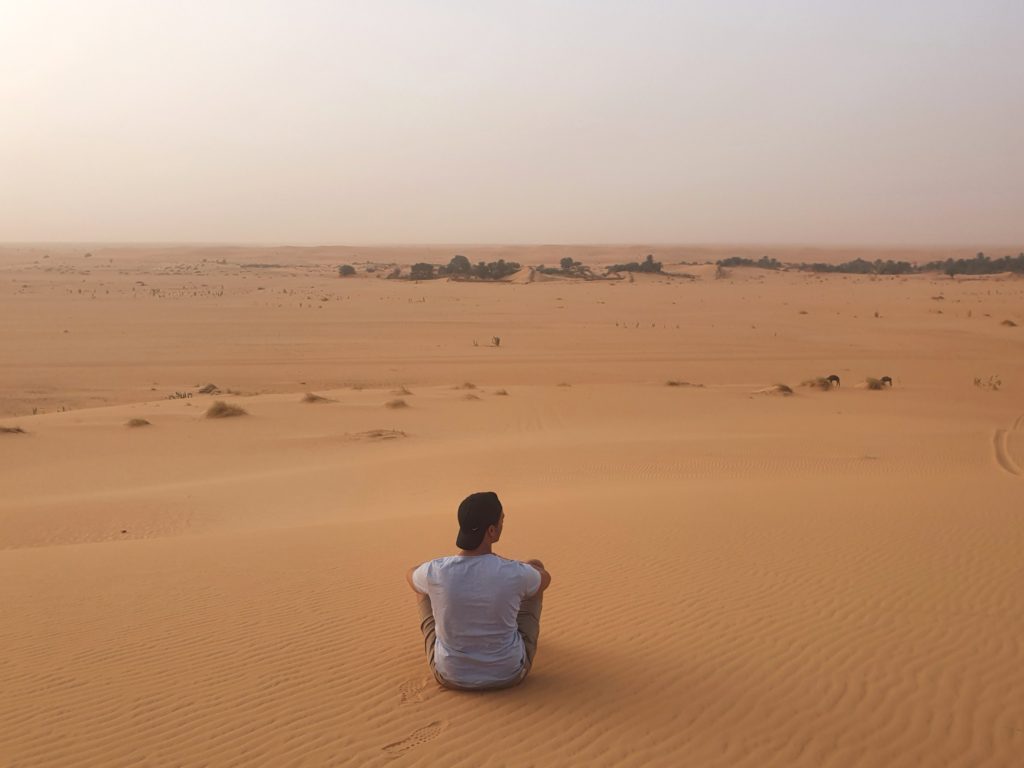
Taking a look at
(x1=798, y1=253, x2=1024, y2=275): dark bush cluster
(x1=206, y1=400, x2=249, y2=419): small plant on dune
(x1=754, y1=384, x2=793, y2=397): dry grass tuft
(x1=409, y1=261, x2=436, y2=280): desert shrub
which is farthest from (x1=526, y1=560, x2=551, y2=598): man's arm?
(x1=798, y1=253, x2=1024, y2=275): dark bush cluster

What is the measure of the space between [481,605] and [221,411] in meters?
14.4

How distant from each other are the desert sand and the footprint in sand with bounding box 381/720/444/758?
0.01 metres

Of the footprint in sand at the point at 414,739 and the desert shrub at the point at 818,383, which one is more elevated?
the footprint in sand at the point at 414,739

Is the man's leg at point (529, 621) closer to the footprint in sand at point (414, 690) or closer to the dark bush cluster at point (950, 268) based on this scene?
the footprint in sand at point (414, 690)

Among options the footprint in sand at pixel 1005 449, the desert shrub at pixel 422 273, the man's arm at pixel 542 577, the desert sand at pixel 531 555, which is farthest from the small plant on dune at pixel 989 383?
the desert shrub at pixel 422 273

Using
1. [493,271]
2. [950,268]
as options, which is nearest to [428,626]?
[493,271]

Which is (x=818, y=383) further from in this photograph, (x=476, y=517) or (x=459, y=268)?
(x=459, y=268)

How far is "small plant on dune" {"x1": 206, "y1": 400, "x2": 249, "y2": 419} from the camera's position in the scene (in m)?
17.5

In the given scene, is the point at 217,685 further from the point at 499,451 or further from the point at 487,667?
the point at 499,451

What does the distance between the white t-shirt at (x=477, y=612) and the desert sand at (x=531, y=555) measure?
0.16 meters

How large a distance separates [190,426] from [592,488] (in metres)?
8.88

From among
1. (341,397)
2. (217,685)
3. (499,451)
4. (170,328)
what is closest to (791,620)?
(217,685)

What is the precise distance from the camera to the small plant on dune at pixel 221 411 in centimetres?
1747

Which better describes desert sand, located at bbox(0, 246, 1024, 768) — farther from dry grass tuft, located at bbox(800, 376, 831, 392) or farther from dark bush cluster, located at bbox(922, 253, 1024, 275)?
dark bush cluster, located at bbox(922, 253, 1024, 275)
